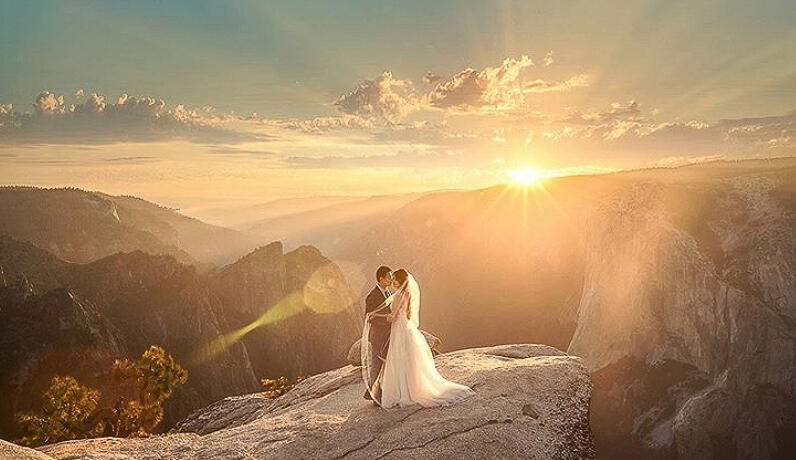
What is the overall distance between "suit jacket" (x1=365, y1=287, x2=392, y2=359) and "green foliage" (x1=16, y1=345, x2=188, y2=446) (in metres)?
16.8

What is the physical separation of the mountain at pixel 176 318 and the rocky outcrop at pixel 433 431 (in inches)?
2515

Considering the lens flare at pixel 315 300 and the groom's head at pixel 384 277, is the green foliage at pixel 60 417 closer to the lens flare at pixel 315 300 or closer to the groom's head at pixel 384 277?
the groom's head at pixel 384 277

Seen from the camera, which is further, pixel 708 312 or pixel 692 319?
pixel 692 319

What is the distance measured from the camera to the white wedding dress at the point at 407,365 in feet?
47.3

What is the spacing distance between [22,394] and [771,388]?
4051 inches

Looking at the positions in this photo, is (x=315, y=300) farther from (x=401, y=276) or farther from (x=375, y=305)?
(x=401, y=276)

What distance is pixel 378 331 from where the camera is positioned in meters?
14.7

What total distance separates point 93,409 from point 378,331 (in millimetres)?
28815

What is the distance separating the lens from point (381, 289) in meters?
14.5

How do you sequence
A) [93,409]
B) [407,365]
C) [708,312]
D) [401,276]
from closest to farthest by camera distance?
1. [401,276]
2. [407,365]
3. [93,409]
4. [708,312]

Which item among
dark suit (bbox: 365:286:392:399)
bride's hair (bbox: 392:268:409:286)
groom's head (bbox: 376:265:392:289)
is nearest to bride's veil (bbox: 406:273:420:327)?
bride's hair (bbox: 392:268:409:286)

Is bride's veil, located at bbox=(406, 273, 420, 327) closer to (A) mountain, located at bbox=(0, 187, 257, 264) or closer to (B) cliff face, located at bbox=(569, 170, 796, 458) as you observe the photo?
(B) cliff face, located at bbox=(569, 170, 796, 458)

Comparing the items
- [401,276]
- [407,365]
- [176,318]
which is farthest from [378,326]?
[176,318]

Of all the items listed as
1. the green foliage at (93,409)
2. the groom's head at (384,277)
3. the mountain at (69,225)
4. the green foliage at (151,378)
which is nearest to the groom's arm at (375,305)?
the groom's head at (384,277)
